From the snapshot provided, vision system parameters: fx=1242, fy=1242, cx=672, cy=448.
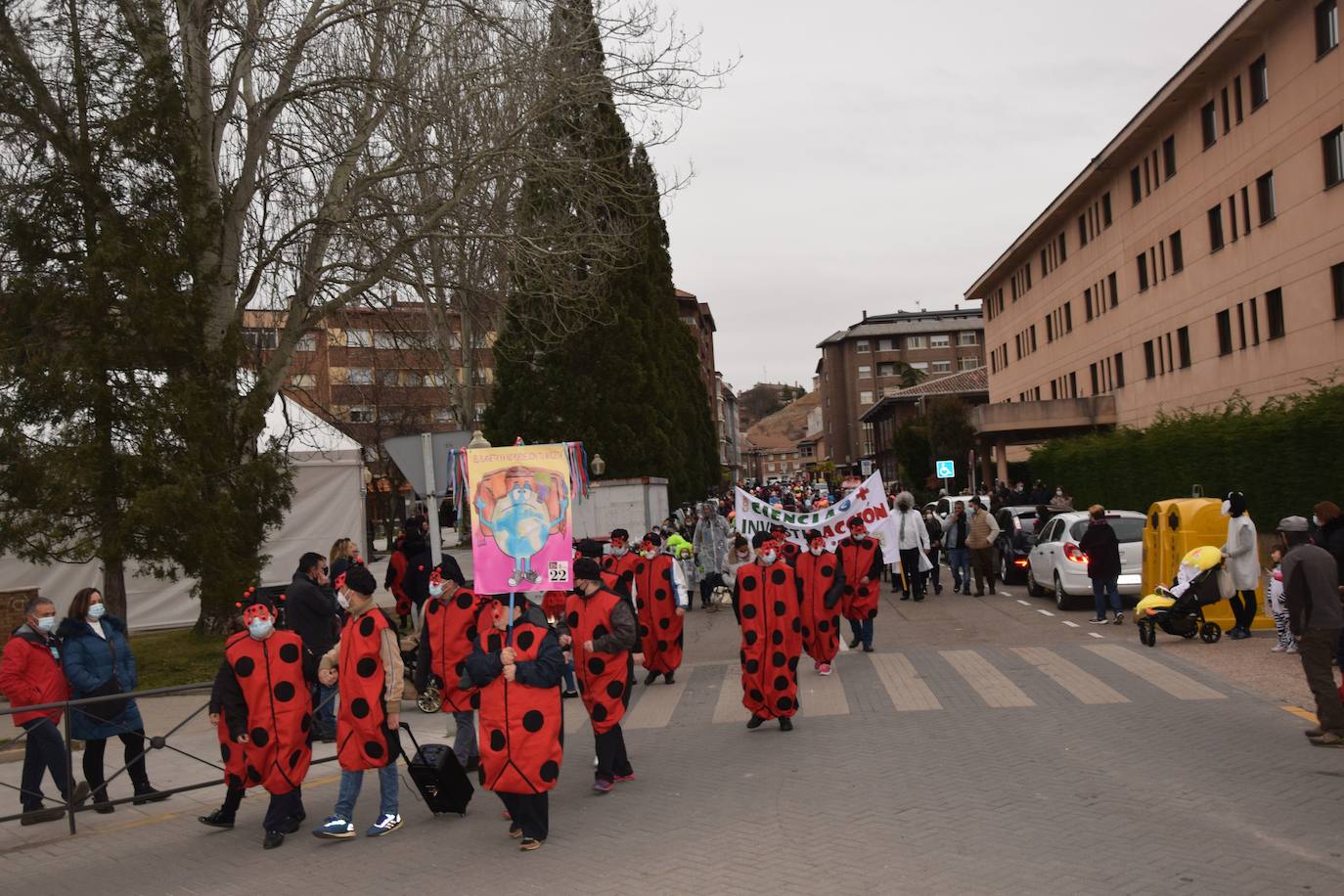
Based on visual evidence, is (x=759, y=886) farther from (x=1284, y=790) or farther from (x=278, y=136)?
(x=278, y=136)

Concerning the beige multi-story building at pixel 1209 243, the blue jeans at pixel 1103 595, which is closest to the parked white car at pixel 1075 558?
the blue jeans at pixel 1103 595

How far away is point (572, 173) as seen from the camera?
1955 cm

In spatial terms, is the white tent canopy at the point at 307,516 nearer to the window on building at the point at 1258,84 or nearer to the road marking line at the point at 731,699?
the road marking line at the point at 731,699

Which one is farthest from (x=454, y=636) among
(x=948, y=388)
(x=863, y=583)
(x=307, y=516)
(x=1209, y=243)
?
(x=948, y=388)

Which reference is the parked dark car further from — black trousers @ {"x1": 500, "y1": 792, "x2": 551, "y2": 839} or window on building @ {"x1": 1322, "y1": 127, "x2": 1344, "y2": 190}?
black trousers @ {"x1": 500, "y1": 792, "x2": 551, "y2": 839}

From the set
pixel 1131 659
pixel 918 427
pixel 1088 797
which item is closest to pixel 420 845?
pixel 1088 797

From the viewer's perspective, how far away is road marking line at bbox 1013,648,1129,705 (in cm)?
1167

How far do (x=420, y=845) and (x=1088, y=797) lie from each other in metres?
4.24

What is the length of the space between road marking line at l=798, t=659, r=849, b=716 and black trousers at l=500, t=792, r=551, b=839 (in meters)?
4.71

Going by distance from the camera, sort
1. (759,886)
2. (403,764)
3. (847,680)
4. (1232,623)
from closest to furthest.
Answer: (759,886), (403,764), (847,680), (1232,623)

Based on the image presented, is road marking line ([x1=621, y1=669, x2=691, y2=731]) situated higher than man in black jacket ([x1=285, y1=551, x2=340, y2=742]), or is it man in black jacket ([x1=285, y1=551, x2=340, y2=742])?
man in black jacket ([x1=285, y1=551, x2=340, y2=742])

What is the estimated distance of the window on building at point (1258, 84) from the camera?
31.4m

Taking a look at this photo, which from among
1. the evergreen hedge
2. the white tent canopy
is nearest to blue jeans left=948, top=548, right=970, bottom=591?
the evergreen hedge

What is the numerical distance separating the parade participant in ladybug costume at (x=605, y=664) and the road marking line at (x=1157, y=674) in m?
5.61
